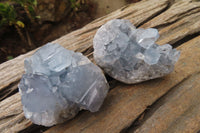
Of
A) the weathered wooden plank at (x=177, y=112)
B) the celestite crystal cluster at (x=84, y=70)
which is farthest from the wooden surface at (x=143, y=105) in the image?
the celestite crystal cluster at (x=84, y=70)

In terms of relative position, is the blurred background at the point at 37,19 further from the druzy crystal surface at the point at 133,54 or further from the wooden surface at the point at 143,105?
the druzy crystal surface at the point at 133,54

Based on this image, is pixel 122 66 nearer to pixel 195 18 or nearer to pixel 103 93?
pixel 103 93

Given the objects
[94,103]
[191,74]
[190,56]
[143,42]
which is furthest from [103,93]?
[190,56]

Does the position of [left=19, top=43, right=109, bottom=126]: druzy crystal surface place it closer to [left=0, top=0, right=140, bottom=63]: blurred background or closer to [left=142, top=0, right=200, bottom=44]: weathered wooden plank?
[left=142, top=0, right=200, bottom=44]: weathered wooden plank

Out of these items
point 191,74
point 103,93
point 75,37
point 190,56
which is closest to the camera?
point 103,93

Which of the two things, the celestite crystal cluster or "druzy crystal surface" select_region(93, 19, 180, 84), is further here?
"druzy crystal surface" select_region(93, 19, 180, 84)

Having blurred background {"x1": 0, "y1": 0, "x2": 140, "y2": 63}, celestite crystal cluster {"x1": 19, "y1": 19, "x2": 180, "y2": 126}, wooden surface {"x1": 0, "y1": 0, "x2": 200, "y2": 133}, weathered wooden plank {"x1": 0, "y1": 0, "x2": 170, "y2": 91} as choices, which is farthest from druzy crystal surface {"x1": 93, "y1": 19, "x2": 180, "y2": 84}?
blurred background {"x1": 0, "y1": 0, "x2": 140, "y2": 63}
